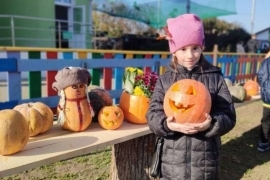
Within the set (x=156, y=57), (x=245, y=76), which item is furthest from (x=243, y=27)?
(x=156, y=57)

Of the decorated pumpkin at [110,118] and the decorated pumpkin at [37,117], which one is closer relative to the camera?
the decorated pumpkin at [37,117]

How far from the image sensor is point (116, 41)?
20.5 meters

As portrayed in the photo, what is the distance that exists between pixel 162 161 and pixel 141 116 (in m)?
0.49

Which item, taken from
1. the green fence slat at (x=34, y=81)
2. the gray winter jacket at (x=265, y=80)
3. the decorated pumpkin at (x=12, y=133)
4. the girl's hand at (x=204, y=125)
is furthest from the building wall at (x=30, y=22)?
the girl's hand at (x=204, y=125)

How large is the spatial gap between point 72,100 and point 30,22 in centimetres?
1042

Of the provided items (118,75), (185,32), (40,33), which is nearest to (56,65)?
(118,75)

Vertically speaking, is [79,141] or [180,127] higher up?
[180,127]

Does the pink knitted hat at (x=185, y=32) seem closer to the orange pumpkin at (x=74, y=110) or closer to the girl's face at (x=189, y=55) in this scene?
the girl's face at (x=189, y=55)

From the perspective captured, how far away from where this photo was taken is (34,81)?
3.42 m

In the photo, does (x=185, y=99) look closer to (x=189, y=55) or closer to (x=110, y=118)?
(x=189, y=55)

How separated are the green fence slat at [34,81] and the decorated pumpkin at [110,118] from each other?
1.65 m

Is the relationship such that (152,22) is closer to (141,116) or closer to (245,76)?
(245,76)

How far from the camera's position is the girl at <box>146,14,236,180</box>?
1.69 metres

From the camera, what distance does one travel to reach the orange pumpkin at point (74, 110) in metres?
1.92
